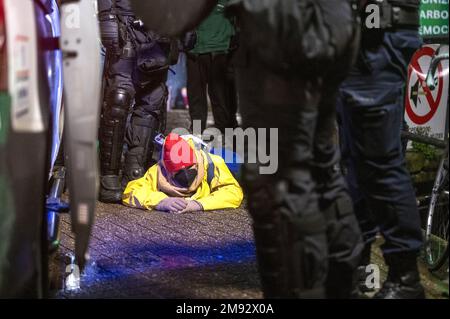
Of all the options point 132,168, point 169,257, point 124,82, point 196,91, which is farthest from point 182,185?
point 196,91

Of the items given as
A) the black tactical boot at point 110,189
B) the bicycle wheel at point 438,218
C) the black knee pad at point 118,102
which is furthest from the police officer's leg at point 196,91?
the bicycle wheel at point 438,218

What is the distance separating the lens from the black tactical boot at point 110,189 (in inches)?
219

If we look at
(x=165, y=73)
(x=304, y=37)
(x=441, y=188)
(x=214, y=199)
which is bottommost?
(x=214, y=199)

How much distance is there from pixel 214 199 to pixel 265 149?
2.85 metres

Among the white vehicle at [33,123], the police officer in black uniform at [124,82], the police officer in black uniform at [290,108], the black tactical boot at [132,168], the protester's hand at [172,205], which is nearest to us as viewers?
the white vehicle at [33,123]

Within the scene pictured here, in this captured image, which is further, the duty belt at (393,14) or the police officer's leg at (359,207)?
the police officer's leg at (359,207)

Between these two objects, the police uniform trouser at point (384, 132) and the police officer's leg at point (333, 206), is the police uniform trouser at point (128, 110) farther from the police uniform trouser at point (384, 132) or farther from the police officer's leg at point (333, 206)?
the police officer's leg at point (333, 206)

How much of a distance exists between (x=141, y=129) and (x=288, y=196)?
11.7 feet

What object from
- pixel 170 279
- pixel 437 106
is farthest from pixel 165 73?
pixel 170 279

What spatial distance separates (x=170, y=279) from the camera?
3.59m

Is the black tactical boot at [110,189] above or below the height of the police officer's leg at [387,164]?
below

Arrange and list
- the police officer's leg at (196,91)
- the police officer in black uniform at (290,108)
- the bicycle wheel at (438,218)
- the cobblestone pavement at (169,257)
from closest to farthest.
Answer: the police officer in black uniform at (290,108) → the cobblestone pavement at (169,257) → the bicycle wheel at (438,218) → the police officer's leg at (196,91)

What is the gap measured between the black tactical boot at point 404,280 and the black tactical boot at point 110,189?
2.88m
